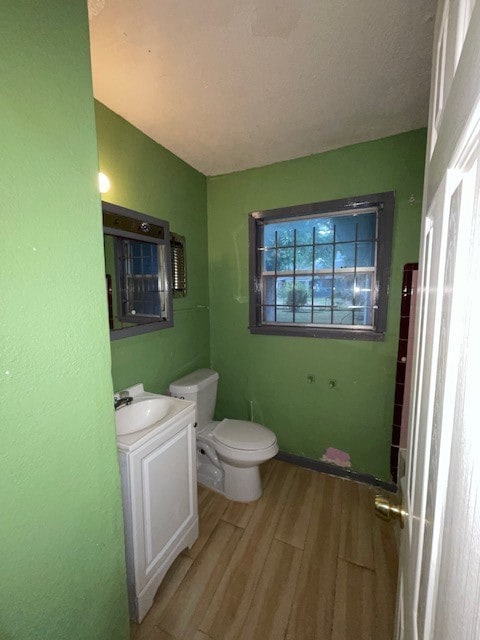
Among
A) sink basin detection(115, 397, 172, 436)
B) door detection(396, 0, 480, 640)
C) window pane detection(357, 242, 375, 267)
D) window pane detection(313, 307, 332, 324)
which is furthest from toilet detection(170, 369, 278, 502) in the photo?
window pane detection(357, 242, 375, 267)

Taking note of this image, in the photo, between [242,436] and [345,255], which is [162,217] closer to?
[345,255]

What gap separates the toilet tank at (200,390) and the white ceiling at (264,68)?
1.70 m

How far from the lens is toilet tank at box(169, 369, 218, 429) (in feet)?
6.17

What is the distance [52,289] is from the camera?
70cm

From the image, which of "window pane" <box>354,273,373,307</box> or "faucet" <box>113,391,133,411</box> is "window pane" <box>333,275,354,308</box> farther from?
"faucet" <box>113,391,133,411</box>

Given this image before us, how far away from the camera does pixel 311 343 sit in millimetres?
2061

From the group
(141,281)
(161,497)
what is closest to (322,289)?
(141,281)

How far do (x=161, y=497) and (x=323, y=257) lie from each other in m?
1.90

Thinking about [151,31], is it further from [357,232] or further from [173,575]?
[173,575]

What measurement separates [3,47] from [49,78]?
10cm

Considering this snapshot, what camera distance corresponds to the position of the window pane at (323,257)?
204cm

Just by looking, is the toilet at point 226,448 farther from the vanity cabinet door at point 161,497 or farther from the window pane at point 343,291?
the window pane at point 343,291

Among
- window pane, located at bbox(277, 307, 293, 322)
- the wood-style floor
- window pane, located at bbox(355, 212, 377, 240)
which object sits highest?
window pane, located at bbox(355, 212, 377, 240)

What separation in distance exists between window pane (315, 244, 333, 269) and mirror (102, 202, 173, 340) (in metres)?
1.15
